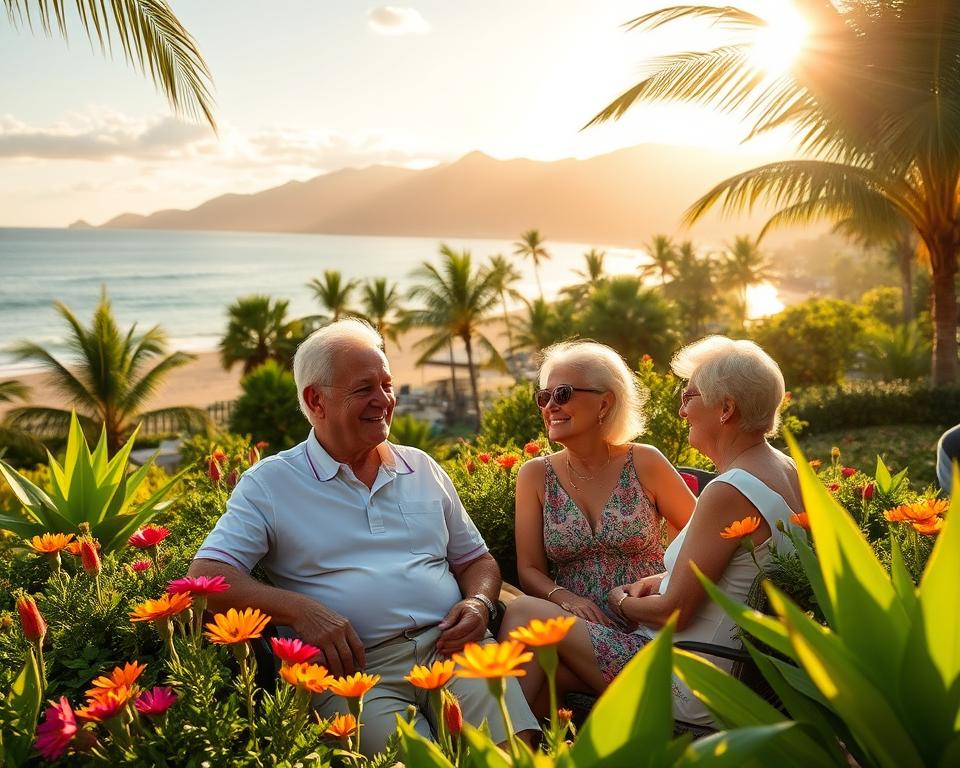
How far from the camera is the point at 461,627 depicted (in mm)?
2643

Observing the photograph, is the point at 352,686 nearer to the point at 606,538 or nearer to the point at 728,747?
the point at 728,747

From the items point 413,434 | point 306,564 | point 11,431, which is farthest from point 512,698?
point 11,431

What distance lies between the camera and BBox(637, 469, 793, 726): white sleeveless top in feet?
8.49

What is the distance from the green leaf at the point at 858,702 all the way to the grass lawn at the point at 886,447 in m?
11.3

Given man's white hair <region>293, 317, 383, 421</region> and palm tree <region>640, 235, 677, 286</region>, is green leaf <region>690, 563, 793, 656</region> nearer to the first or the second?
man's white hair <region>293, 317, 383, 421</region>

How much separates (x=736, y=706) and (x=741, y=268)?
6407cm

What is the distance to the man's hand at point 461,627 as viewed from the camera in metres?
2.63

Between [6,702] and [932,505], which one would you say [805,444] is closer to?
[932,505]

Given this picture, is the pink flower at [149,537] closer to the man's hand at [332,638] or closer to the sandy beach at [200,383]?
the man's hand at [332,638]

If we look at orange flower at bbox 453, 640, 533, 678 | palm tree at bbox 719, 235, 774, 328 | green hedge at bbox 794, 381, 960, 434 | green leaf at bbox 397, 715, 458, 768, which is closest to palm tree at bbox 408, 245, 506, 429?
green hedge at bbox 794, 381, 960, 434

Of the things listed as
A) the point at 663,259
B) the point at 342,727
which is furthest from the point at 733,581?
the point at 663,259

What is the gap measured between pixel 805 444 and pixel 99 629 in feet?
50.7

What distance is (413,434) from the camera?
1332 centimetres

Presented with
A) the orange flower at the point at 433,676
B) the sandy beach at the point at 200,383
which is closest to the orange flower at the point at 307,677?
the orange flower at the point at 433,676
